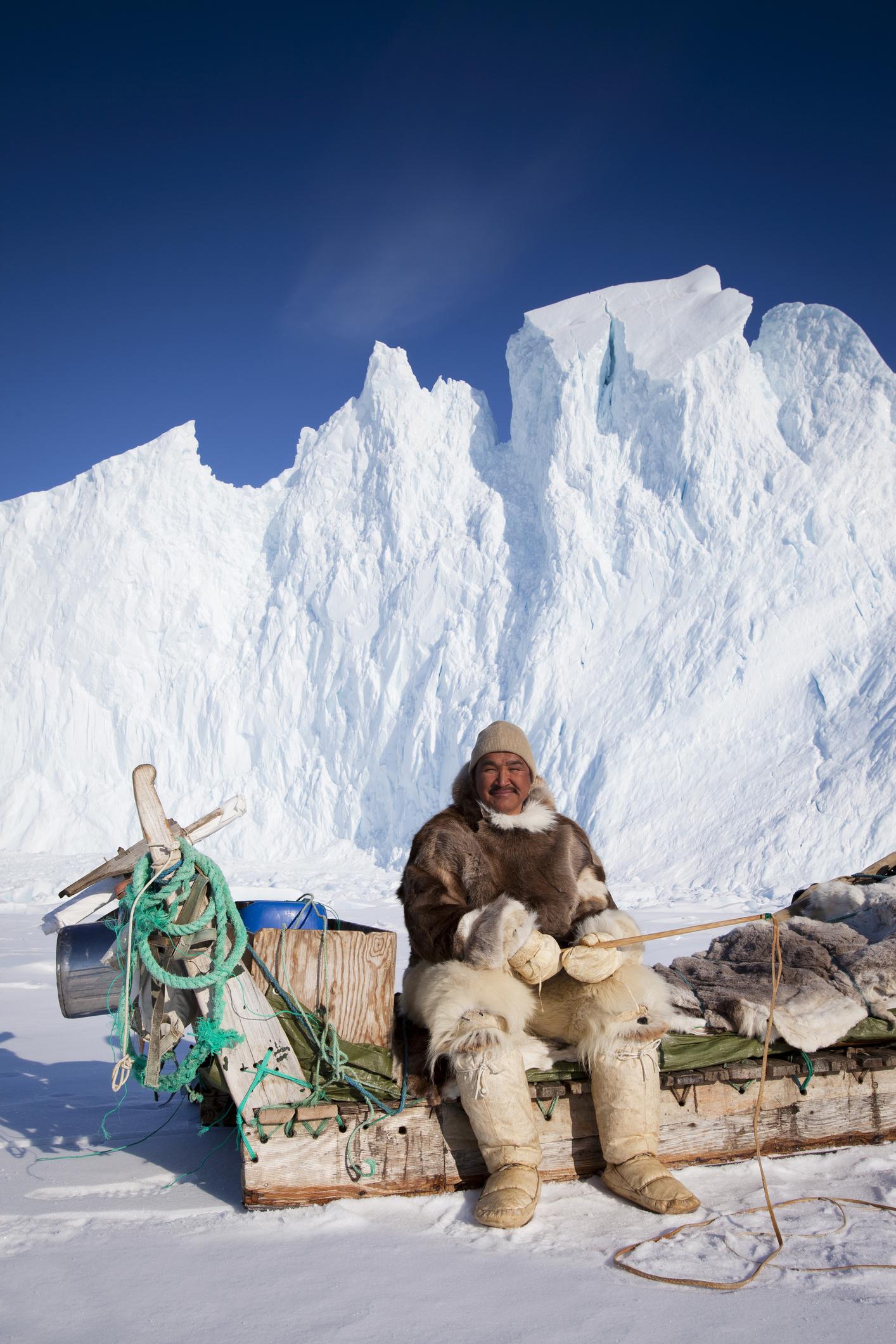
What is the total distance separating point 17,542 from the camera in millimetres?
19891

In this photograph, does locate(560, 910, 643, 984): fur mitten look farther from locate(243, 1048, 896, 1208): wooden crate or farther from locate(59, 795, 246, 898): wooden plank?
locate(59, 795, 246, 898): wooden plank

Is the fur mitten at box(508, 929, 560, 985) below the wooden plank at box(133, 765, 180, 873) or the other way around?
below

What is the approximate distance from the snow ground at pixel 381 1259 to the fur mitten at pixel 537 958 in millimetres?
527

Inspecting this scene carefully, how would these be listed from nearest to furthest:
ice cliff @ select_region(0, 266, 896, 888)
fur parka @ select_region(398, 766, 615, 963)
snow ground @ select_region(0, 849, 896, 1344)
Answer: snow ground @ select_region(0, 849, 896, 1344) < fur parka @ select_region(398, 766, 615, 963) < ice cliff @ select_region(0, 266, 896, 888)

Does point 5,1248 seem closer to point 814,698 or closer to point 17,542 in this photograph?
point 814,698

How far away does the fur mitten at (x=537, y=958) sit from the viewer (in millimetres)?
2328

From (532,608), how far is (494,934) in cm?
1515

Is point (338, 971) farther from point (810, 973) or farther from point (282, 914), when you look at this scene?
point (810, 973)

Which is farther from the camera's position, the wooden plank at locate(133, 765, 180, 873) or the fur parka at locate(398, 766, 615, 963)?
the fur parka at locate(398, 766, 615, 963)

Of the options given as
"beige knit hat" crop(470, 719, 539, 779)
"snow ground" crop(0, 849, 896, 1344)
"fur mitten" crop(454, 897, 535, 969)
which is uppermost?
"beige knit hat" crop(470, 719, 539, 779)

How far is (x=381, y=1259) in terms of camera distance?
191 centimetres

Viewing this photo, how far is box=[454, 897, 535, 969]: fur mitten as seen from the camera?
2299mm

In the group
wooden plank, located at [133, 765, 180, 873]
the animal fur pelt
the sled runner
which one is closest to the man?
the sled runner

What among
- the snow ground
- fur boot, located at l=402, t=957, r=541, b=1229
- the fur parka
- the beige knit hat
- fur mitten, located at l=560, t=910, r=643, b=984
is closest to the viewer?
the snow ground
